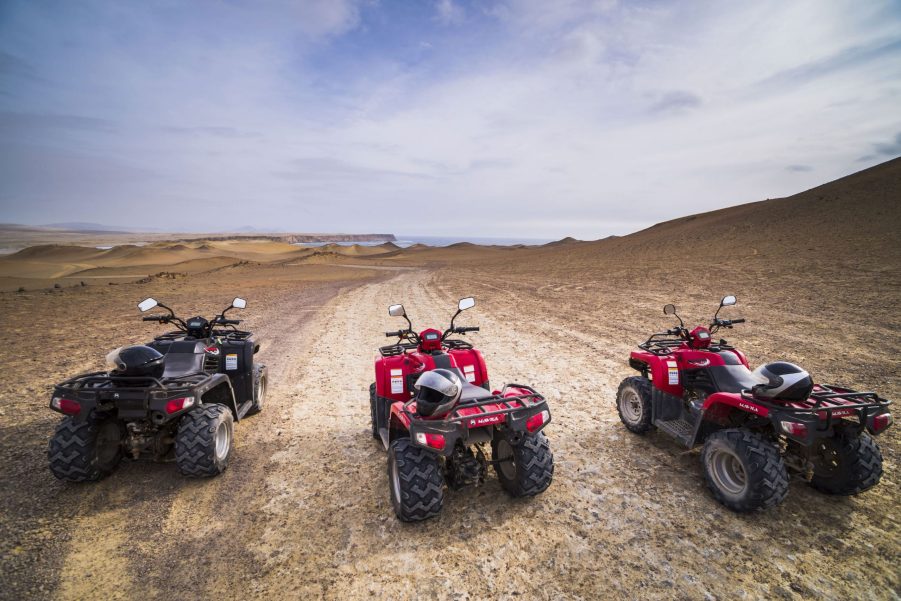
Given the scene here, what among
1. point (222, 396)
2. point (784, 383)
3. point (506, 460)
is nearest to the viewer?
point (784, 383)

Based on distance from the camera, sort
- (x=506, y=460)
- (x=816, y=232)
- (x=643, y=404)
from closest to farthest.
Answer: (x=506, y=460)
(x=643, y=404)
(x=816, y=232)

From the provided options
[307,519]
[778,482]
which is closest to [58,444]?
[307,519]

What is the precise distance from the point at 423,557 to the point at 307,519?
117 cm

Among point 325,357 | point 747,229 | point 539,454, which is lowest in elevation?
point 325,357

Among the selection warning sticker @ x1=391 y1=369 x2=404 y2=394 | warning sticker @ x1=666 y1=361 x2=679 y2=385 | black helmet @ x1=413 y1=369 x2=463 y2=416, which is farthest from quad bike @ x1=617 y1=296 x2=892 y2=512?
warning sticker @ x1=391 y1=369 x2=404 y2=394

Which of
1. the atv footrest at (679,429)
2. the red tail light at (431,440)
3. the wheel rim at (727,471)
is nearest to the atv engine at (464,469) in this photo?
the red tail light at (431,440)

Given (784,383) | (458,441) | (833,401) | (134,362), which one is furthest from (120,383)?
(833,401)

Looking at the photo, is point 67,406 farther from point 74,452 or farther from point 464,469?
point 464,469

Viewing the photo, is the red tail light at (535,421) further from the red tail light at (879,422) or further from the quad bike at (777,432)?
the red tail light at (879,422)

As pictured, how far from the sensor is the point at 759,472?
341cm

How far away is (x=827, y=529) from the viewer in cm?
343

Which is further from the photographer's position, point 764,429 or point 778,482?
point 764,429

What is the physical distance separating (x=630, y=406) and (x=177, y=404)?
17.1 feet

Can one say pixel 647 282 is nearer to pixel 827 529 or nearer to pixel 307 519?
pixel 827 529
